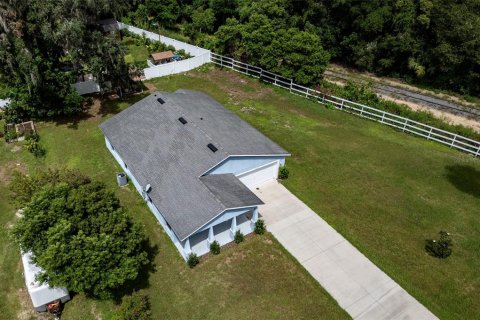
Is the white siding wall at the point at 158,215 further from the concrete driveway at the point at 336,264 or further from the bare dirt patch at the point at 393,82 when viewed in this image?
the bare dirt patch at the point at 393,82

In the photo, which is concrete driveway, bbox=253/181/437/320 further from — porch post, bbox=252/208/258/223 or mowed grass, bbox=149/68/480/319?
porch post, bbox=252/208/258/223

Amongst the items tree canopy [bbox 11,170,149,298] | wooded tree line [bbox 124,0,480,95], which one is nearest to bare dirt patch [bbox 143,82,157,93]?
wooded tree line [bbox 124,0,480,95]

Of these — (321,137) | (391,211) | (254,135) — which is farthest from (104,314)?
(321,137)

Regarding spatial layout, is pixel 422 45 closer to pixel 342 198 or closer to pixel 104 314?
pixel 342 198

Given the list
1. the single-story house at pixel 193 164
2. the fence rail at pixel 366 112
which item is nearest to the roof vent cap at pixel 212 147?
the single-story house at pixel 193 164

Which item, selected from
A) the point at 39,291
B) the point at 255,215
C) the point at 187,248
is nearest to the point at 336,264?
the point at 255,215
